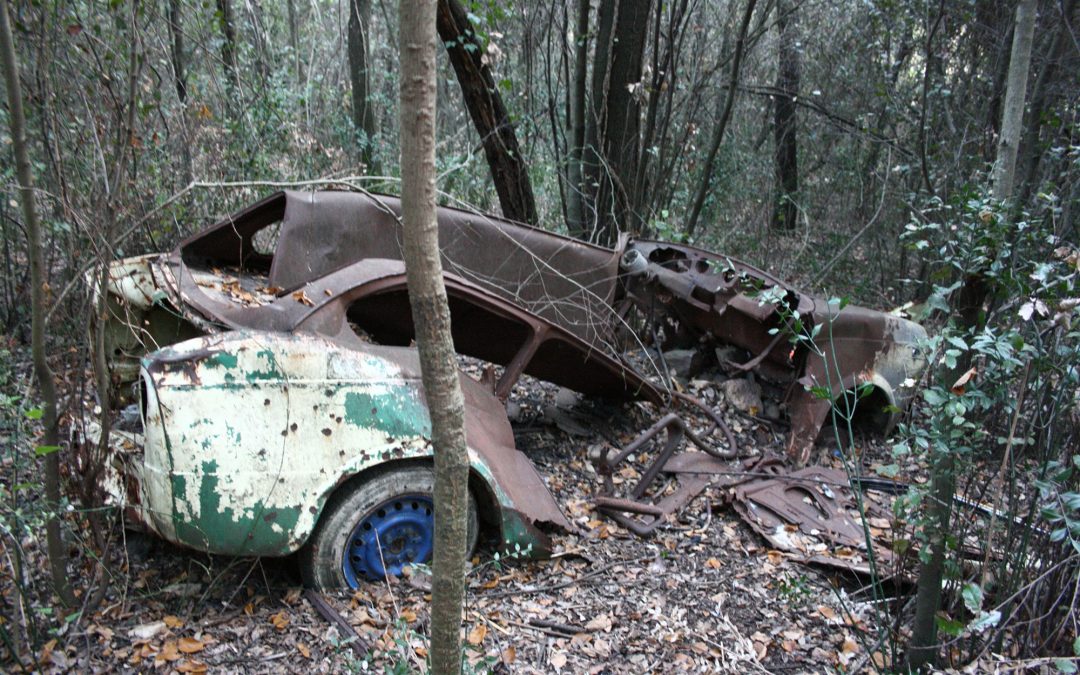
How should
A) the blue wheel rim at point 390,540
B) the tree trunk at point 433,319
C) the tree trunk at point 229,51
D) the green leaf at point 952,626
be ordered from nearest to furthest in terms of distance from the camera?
the tree trunk at point 433,319 < the green leaf at point 952,626 < the blue wheel rim at point 390,540 < the tree trunk at point 229,51

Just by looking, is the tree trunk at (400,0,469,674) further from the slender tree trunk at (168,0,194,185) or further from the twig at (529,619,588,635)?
the slender tree trunk at (168,0,194,185)

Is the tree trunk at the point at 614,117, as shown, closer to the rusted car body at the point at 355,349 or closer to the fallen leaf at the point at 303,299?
the rusted car body at the point at 355,349

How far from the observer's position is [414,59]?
5.85ft

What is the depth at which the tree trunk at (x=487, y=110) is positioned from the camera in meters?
6.68

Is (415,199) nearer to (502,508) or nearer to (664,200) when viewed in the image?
(502,508)

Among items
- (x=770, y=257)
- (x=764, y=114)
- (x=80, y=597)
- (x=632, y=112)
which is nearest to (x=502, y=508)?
(x=80, y=597)

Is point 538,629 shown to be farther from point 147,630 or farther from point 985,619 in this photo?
point 985,619

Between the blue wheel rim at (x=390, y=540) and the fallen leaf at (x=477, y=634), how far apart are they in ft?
1.50

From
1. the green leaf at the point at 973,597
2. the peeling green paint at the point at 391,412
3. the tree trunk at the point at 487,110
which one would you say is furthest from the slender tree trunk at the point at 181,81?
the green leaf at the point at 973,597

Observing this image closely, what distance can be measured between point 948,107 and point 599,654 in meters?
8.29

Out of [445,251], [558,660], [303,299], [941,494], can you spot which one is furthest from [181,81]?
[941,494]

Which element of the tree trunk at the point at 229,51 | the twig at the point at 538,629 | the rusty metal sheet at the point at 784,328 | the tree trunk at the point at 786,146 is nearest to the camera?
the twig at the point at 538,629

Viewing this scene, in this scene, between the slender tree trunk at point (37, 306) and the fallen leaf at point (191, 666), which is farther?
the fallen leaf at point (191, 666)

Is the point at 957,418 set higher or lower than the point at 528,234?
lower
